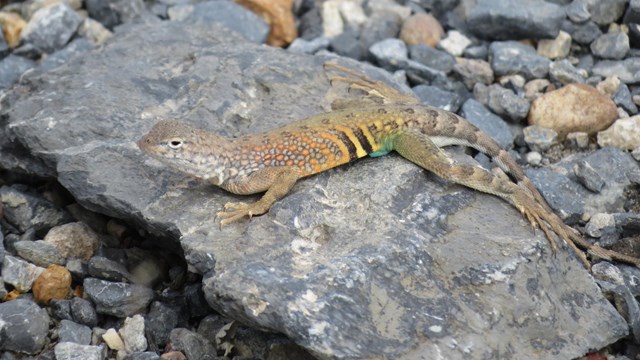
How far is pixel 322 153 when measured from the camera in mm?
5324

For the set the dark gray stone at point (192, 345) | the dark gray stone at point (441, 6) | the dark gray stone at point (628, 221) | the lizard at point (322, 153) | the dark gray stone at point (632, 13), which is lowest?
the dark gray stone at point (192, 345)

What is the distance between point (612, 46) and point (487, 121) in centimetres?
158

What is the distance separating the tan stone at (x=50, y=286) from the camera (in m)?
5.39

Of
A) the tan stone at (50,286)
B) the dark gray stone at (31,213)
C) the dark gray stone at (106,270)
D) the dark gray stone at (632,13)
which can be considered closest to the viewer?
the tan stone at (50,286)

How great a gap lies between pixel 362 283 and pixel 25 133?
278cm

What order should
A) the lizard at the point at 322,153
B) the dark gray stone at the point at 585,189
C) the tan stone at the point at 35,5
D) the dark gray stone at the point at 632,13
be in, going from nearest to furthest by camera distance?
the lizard at the point at 322,153, the dark gray stone at the point at 585,189, the dark gray stone at the point at 632,13, the tan stone at the point at 35,5

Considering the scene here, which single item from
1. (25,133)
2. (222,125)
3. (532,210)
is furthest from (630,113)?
(25,133)

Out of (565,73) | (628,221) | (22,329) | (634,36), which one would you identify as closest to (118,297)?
(22,329)

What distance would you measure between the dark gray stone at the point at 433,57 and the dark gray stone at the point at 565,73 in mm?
921

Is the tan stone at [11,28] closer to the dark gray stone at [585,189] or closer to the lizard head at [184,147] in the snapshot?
the lizard head at [184,147]

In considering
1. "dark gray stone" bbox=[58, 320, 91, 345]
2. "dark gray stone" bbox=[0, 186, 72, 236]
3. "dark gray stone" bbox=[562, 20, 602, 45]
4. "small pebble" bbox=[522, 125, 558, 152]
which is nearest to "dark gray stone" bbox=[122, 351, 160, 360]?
"dark gray stone" bbox=[58, 320, 91, 345]

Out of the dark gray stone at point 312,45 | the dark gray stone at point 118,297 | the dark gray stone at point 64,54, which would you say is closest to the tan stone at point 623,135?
the dark gray stone at point 312,45

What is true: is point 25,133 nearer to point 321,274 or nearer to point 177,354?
point 177,354

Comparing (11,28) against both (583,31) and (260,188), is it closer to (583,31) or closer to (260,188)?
(260,188)
